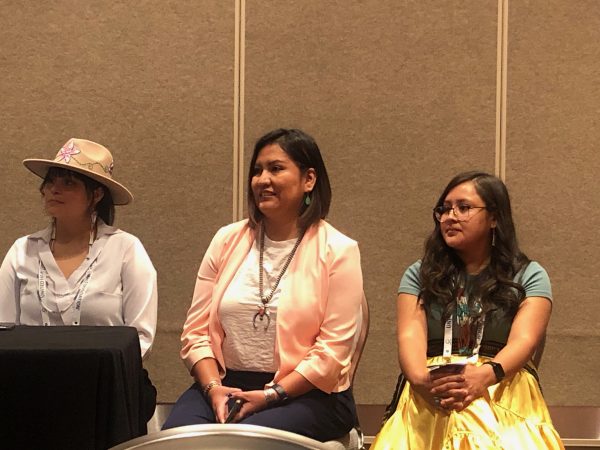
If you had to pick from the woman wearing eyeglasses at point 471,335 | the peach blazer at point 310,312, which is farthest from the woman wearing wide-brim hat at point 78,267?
the woman wearing eyeglasses at point 471,335

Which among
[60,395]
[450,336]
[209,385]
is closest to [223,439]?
[60,395]

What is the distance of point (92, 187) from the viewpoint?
3.11 m

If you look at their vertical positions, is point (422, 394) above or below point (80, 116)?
below

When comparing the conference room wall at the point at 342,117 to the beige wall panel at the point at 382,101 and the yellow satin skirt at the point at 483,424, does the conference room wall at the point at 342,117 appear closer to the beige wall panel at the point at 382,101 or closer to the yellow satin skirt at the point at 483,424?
the beige wall panel at the point at 382,101

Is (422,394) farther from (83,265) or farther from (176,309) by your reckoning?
(176,309)

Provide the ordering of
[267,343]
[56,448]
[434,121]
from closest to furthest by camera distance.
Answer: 1. [56,448]
2. [267,343]
3. [434,121]

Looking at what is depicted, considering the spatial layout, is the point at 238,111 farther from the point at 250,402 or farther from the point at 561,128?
the point at 250,402

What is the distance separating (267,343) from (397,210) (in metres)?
1.35

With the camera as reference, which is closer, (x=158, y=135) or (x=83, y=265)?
(x=83, y=265)

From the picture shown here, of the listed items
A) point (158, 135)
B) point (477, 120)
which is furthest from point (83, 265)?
point (477, 120)

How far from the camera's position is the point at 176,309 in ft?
12.5

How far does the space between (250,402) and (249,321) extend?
11.6 inches

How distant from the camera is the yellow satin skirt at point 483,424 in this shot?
8.06 ft

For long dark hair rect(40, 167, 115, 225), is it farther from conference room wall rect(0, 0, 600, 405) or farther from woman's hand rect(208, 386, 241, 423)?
woman's hand rect(208, 386, 241, 423)
